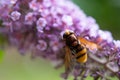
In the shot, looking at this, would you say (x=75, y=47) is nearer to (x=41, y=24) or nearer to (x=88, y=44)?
(x=88, y=44)

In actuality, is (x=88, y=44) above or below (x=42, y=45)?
above

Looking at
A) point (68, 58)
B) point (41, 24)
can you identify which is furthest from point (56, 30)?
point (68, 58)

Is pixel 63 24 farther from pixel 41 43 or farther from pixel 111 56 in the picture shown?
pixel 111 56

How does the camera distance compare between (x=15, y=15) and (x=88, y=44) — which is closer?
→ (x=88, y=44)

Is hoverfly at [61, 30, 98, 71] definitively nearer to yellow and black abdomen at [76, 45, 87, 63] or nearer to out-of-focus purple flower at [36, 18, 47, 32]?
yellow and black abdomen at [76, 45, 87, 63]

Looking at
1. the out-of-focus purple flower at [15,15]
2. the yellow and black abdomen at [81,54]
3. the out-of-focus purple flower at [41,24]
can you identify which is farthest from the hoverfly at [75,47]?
the out-of-focus purple flower at [15,15]

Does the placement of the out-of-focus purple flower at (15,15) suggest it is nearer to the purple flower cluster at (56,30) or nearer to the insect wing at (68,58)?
the purple flower cluster at (56,30)
